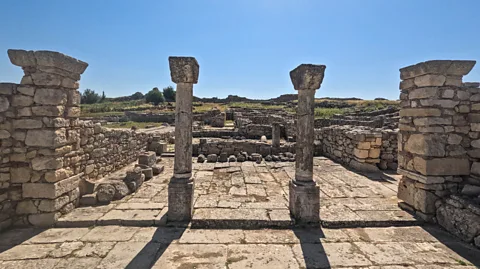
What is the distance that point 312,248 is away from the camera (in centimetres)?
393

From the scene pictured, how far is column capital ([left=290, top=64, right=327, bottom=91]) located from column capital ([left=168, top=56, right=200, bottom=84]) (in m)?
2.13

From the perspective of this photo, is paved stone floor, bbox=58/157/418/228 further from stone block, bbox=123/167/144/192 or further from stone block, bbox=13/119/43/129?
stone block, bbox=13/119/43/129

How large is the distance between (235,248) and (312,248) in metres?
1.25

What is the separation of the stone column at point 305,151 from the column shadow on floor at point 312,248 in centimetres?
28

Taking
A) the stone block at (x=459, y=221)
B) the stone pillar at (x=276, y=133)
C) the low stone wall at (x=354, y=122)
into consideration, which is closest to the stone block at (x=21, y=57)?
the stone block at (x=459, y=221)

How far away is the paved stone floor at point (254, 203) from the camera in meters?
4.70

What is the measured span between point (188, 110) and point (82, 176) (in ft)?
10.1

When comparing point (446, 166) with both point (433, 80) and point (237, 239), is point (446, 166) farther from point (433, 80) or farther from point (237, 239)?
point (237, 239)

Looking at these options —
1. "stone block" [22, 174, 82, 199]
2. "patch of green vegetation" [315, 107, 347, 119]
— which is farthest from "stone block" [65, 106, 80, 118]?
"patch of green vegetation" [315, 107, 347, 119]

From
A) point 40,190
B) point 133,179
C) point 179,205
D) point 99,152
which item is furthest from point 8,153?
point 179,205

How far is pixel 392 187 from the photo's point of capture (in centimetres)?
698

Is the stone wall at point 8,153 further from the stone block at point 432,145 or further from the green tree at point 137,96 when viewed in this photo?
the green tree at point 137,96

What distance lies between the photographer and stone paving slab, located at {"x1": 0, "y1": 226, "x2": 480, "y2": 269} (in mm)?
3506

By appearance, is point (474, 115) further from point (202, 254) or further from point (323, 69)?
point (202, 254)
